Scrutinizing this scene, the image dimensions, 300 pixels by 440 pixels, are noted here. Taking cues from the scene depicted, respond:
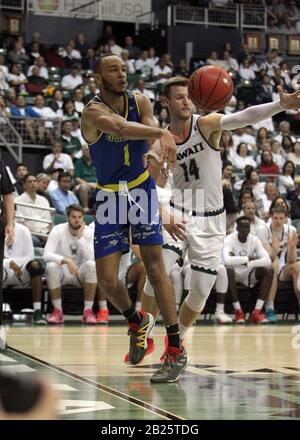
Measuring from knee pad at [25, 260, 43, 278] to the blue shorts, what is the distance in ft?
18.1

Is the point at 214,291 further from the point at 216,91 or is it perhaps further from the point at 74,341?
the point at 216,91

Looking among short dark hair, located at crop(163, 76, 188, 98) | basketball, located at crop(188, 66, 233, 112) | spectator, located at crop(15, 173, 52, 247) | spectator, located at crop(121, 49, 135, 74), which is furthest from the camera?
spectator, located at crop(121, 49, 135, 74)

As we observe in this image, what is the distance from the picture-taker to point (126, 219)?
5.40 metres

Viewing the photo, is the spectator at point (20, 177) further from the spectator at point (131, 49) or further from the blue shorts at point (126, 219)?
the spectator at point (131, 49)

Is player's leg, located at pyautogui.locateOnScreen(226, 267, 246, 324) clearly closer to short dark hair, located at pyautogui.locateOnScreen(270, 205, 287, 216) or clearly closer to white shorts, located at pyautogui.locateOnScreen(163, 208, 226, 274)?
short dark hair, located at pyautogui.locateOnScreen(270, 205, 287, 216)

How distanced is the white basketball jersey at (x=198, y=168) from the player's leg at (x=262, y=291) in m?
5.83

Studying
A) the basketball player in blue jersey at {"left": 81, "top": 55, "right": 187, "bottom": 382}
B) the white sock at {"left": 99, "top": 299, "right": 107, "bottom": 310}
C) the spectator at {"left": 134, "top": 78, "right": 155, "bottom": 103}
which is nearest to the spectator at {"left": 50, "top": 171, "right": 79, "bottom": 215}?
the white sock at {"left": 99, "top": 299, "right": 107, "bottom": 310}

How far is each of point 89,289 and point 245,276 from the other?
235 centimetres

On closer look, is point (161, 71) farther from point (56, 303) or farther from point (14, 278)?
point (56, 303)

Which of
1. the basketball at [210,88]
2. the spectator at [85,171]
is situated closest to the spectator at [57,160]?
the spectator at [85,171]

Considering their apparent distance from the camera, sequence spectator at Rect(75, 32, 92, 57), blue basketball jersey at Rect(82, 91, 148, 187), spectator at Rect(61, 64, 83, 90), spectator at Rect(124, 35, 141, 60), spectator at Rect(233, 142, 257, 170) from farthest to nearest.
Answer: spectator at Rect(124, 35, 141, 60) → spectator at Rect(75, 32, 92, 57) → spectator at Rect(61, 64, 83, 90) → spectator at Rect(233, 142, 257, 170) → blue basketball jersey at Rect(82, 91, 148, 187)

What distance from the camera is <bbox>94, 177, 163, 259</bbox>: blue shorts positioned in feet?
17.4

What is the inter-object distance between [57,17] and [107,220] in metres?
17.8
